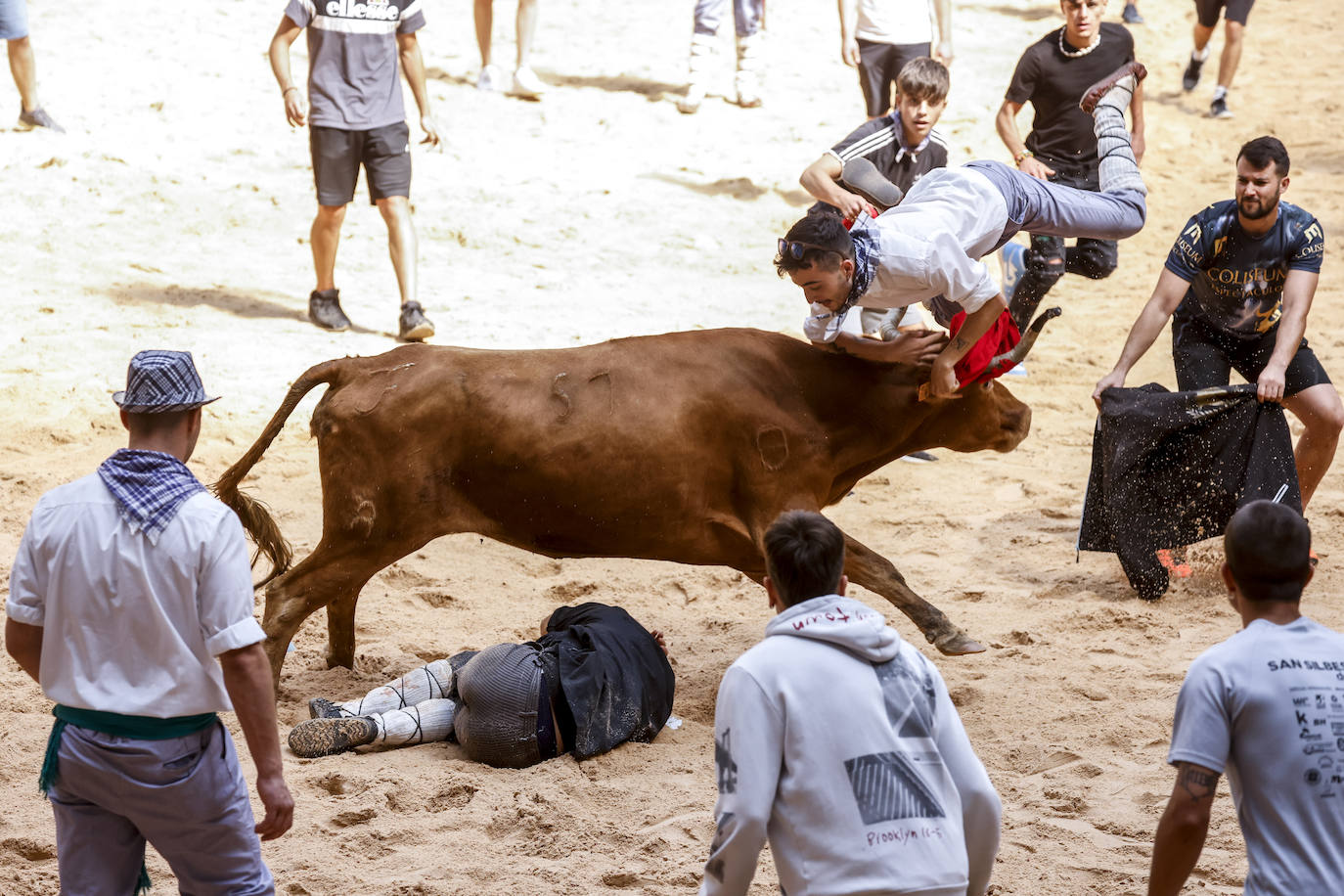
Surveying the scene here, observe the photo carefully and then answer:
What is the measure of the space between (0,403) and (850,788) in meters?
7.00

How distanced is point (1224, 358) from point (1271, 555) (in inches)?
164

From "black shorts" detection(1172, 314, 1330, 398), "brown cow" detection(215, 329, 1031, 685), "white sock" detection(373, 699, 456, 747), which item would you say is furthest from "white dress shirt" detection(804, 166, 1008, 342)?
"white sock" detection(373, 699, 456, 747)

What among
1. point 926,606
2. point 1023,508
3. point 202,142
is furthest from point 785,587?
point 202,142

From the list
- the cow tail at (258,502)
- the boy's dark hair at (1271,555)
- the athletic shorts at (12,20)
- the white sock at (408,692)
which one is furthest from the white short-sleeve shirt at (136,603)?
the athletic shorts at (12,20)

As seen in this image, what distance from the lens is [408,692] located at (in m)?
5.27

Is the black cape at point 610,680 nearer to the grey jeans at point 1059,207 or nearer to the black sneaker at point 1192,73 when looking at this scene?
the grey jeans at point 1059,207

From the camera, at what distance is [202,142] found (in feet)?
40.2

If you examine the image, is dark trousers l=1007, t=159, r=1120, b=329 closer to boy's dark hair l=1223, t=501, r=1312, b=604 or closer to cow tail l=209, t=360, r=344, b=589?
cow tail l=209, t=360, r=344, b=589

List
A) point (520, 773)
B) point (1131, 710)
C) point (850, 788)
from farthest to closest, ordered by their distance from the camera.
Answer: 1. point (1131, 710)
2. point (520, 773)
3. point (850, 788)

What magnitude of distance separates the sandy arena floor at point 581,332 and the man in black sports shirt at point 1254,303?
92 centimetres

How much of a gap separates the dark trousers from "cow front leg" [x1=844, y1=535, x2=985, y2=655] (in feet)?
10.3

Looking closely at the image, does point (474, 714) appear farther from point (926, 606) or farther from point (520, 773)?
point (926, 606)

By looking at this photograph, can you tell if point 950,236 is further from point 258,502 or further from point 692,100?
point 692,100

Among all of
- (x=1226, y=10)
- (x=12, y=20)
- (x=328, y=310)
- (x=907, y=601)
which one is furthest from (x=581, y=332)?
(x=1226, y=10)
